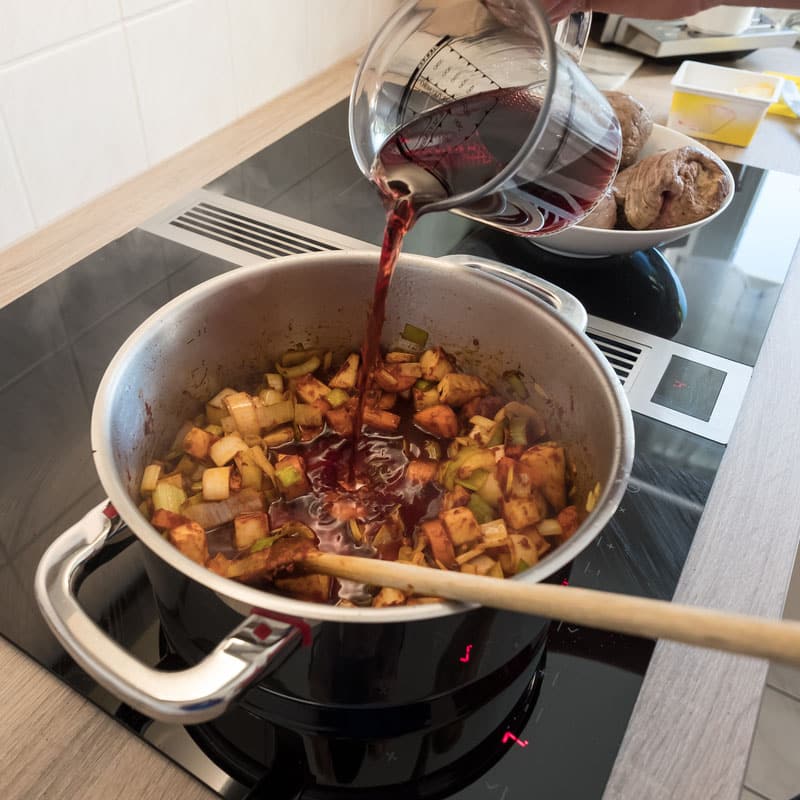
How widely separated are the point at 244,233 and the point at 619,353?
1.86ft

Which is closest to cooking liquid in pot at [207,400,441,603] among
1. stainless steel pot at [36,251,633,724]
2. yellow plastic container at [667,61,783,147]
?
stainless steel pot at [36,251,633,724]

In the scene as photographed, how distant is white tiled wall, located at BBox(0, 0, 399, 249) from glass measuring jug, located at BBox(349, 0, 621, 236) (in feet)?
1.76

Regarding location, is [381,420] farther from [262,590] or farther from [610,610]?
[610,610]

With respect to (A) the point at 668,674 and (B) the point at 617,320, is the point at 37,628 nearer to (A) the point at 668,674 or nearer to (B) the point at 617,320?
(A) the point at 668,674

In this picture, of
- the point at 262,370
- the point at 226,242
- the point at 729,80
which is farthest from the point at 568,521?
the point at 729,80

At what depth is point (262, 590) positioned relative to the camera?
0.56 meters

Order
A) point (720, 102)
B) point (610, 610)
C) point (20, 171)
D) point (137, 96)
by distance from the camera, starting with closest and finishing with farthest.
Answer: point (610, 610) < point (20, 171) < point (137, 96) < point (720, 102)

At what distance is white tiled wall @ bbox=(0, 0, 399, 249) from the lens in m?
1.00

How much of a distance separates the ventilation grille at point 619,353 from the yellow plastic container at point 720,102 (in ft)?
2.19

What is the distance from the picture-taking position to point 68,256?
1.06 metres

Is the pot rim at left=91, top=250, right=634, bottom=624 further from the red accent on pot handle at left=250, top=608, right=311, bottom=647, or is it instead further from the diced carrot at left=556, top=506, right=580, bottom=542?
the diced carrot at left=556, top=506, right=580, bottom=542

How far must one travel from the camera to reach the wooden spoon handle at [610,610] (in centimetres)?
33

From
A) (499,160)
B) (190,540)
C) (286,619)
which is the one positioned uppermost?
(499,160)

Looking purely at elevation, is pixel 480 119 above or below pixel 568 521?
above
